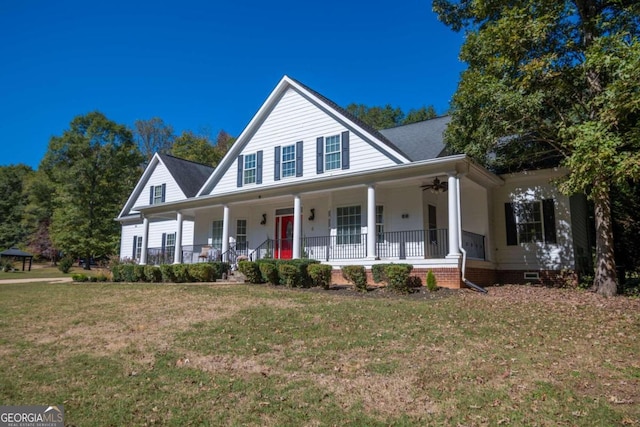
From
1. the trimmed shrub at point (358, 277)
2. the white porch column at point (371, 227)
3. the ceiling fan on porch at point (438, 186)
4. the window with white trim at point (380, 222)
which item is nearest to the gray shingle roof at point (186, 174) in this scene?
the window with white trim at point (380, 222)

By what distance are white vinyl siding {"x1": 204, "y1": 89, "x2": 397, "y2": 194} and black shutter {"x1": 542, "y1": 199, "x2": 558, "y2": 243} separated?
517 centimetres

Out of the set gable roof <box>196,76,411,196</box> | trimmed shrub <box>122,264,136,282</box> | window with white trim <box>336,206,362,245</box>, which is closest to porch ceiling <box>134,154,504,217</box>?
gable roof <box>196,76,411,196</box>

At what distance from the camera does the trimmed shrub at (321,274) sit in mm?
12281

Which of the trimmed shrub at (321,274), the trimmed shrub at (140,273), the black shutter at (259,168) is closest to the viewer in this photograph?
the trimmed shrub at (321,274)

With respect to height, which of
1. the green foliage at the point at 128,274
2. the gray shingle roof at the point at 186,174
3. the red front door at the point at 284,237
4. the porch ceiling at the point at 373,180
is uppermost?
the gray shingle roof at the point at 186,174

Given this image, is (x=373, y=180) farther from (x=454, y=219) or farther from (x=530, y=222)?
(x=530, y=222)

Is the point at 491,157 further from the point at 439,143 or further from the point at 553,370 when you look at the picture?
the point at 553,370

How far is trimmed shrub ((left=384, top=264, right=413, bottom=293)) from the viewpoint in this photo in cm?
1124

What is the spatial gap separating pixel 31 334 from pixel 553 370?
8371 mm

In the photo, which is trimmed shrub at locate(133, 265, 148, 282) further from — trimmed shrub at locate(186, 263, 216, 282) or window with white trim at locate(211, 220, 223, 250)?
window with white trim at locate(211, 220, 223, 250)

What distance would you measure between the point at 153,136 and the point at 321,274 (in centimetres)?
4299

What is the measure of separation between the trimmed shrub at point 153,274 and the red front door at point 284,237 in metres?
4.55

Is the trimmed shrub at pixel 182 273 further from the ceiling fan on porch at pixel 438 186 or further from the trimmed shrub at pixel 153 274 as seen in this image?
the ceiling fan on porch at pixel 438 186

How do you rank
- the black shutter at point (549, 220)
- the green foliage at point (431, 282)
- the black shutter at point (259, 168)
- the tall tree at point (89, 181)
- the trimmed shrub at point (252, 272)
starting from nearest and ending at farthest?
the green foliage at point (431, 282) < the trimmed shrub at point (252, 272) < the black shutter at point (549, 220) < the black shutter at point (259, 168) < the tall tree at point (89, 181)
